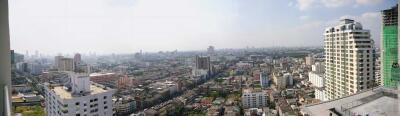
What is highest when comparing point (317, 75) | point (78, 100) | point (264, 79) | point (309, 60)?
point (309, 60)

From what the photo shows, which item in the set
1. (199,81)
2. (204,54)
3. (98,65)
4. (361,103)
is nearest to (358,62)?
(361,103)

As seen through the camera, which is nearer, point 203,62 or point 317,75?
point 317,75

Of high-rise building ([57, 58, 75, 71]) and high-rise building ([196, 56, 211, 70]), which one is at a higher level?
high-rise building ([57, 58, 75, 71])

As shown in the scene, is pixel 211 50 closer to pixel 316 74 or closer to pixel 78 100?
pixel 316 74

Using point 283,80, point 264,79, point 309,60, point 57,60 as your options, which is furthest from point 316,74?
point 57,60

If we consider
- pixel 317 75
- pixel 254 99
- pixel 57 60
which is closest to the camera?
pixel 57 60

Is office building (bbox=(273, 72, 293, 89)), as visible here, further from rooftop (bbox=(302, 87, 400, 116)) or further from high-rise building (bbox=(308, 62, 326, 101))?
rooftop (bbox=(302, 87, 400, 116))

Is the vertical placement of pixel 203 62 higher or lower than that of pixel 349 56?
lower

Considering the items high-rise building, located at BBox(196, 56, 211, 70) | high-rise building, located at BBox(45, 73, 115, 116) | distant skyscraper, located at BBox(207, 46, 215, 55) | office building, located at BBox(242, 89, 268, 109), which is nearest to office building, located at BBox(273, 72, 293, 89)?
office building, located at BBox(242, 89, 268, 109)
